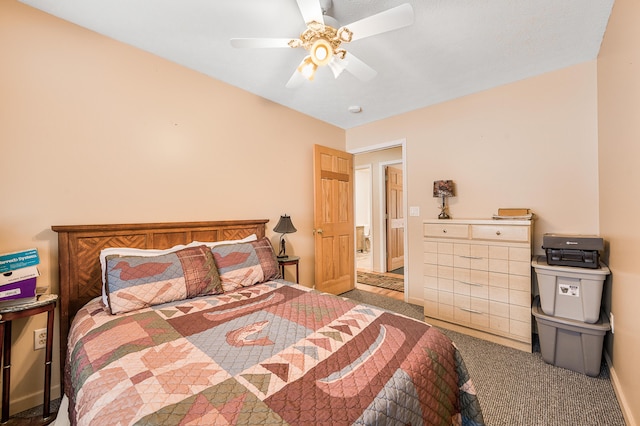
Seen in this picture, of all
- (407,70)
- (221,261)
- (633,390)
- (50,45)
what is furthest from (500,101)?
(50,45)

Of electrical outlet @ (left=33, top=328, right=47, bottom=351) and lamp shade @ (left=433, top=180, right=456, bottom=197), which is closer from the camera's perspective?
electrical outlet @ (left=33, top=328, right=47, bottom=351)

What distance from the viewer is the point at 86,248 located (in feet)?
5.88

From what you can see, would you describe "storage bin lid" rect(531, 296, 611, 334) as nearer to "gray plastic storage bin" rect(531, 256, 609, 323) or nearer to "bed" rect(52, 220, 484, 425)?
"gray plastic storage bin" rect(531, 256, 609, 323)

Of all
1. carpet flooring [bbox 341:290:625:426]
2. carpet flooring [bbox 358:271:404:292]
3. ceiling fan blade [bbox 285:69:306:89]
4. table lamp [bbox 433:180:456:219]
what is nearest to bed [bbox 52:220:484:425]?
carpet flooring [bbox 341:290:625:426]

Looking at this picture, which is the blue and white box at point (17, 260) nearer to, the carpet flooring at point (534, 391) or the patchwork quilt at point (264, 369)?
the patchwork quilt at point (264, 369)

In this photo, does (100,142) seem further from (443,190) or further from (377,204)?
(377,204)

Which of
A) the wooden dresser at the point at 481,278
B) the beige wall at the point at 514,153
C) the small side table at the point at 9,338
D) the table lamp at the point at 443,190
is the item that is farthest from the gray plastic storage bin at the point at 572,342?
the small side table at the point at 9,338

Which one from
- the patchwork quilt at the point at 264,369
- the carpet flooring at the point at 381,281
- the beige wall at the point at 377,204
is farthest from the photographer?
the beige wall at the point at 377,204

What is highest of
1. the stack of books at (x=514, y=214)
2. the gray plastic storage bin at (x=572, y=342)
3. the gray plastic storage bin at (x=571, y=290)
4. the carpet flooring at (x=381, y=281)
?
the stack of books at (x=514, y=214)

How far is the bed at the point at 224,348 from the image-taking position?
2.63 feet

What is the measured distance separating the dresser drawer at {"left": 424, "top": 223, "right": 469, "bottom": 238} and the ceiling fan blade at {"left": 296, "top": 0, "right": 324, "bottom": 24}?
6.83 ft

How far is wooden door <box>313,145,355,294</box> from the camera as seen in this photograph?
11.0ft

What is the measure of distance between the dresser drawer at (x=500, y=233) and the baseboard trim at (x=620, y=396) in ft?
3.17

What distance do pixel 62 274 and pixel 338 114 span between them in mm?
3101
